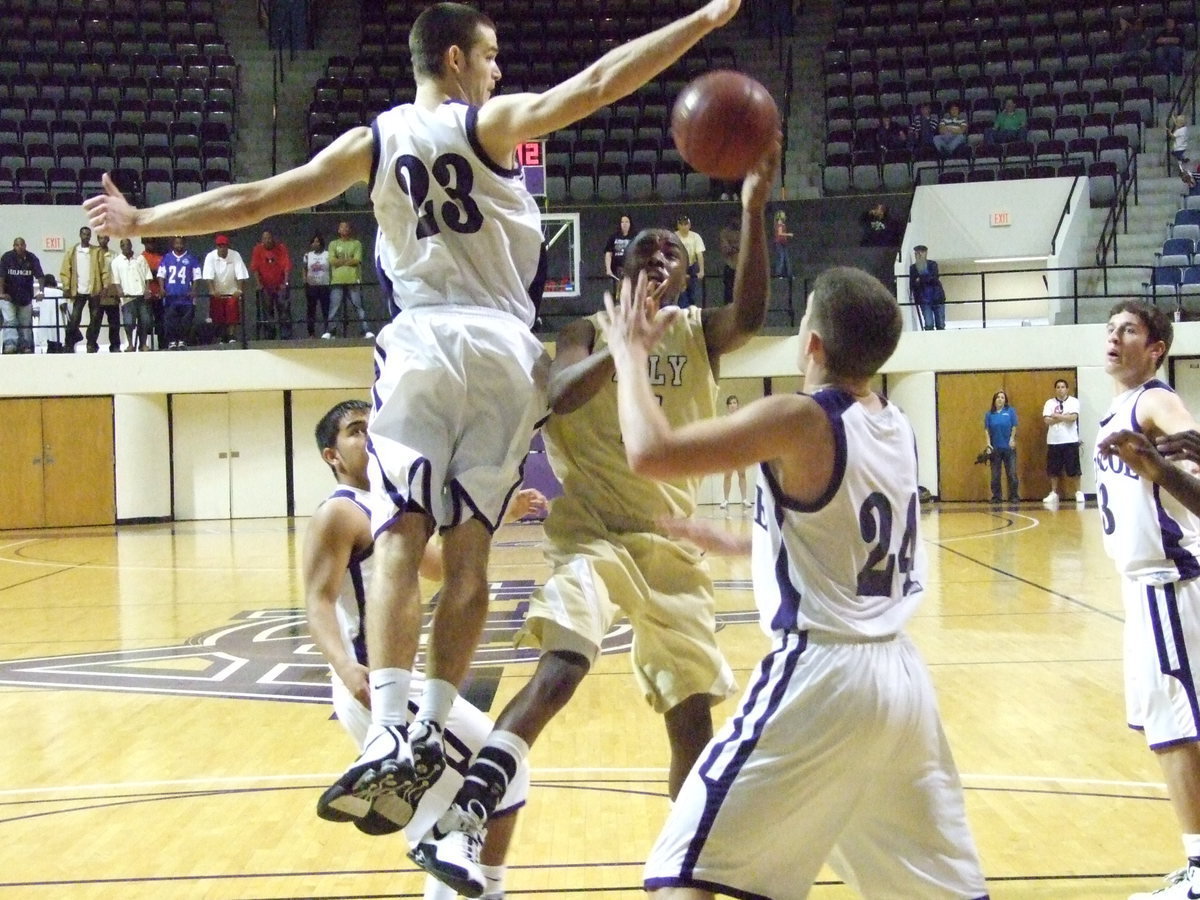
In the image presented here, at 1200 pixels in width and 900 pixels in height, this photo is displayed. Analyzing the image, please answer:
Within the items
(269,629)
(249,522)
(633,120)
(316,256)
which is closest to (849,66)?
(633,120)

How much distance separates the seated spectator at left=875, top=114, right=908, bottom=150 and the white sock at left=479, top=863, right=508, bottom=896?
774 inches

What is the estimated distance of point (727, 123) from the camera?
3305mm

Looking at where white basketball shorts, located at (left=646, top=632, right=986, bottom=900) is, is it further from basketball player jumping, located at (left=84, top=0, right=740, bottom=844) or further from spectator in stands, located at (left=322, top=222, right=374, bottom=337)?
spectator in stands, located at (left=322, top=222, right=374, bottom=337)

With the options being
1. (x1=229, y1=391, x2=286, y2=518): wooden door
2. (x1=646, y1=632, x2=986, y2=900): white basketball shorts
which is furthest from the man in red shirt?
(x1=646, y1=632, x2=986, y2=900): white basketball shorts

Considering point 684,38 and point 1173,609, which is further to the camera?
point 1173,609

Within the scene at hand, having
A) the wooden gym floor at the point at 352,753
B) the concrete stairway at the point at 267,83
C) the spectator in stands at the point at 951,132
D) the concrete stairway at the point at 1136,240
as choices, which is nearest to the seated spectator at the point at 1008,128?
the spectator in stands at the point at 951,132

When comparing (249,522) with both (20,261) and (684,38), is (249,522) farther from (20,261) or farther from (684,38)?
(684,38)

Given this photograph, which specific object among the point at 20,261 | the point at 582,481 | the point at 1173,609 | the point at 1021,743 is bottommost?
the point at 1021,743

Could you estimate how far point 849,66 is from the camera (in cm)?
2378

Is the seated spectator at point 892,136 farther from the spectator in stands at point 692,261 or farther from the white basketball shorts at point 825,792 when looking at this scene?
the white basketball shorts at point 825,792

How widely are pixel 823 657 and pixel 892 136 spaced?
66.6ft

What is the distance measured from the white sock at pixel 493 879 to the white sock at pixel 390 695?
28.7 inches

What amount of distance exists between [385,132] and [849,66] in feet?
72.4

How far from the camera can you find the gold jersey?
12.4 feet
